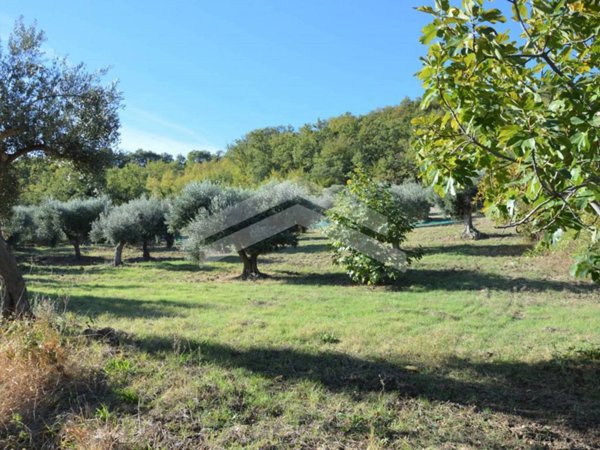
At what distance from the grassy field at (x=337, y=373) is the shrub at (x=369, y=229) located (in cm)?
184

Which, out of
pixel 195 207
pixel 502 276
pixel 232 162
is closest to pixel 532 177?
pixel 502 276

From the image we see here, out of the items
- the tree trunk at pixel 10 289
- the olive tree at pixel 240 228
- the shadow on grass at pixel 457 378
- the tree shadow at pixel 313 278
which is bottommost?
the shadow on grass at pixel 457 378

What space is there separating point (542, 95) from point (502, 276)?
9707mm

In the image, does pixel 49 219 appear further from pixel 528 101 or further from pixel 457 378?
pixel 528 101

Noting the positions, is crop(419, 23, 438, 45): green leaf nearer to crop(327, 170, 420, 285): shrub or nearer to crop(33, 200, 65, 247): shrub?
crop(327, 170, 420, 285): shrub

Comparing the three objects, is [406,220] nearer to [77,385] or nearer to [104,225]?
[77,385]

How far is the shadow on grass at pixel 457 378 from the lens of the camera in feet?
11.8

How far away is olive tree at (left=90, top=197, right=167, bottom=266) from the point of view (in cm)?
1855

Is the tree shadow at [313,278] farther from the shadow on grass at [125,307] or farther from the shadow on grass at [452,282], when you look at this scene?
the shadow on grass at [125,307]

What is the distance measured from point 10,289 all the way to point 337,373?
4.13 metres

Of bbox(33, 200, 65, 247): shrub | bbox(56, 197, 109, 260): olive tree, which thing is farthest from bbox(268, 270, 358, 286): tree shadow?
bbox(33, 200, 65, 247): shrub

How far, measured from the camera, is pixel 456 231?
21.7 m

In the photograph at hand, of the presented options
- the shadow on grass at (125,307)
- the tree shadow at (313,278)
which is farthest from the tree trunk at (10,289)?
the tree shadow at (313,278)

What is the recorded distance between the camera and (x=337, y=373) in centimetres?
426
